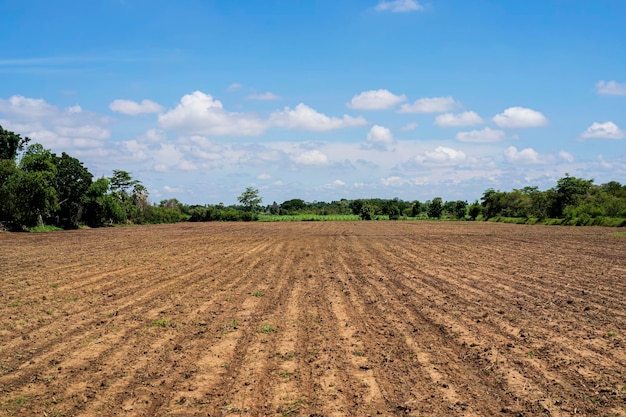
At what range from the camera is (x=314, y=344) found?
7633mm

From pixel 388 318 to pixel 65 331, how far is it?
6.14 m

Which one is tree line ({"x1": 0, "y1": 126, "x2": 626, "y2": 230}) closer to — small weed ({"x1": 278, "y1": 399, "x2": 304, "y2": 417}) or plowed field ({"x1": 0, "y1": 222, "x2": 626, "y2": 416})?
plowed field ({"x1": 0, "y1": 222, "x2": 626, "y2": 416})

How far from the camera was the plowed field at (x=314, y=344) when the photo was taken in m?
5.42

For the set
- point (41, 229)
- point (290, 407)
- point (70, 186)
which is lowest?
point (290, 407)

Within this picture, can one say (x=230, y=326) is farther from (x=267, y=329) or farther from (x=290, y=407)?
(x=290, y=407)

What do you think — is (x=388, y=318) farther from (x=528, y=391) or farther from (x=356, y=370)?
(x=528, y=391)

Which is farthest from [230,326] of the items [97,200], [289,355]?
[97,200]

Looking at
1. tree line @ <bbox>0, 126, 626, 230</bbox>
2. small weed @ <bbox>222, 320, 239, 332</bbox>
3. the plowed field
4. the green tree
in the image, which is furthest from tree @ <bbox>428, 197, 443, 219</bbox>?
small weed @ <bbox>222, 320, 239, 332</bbox>

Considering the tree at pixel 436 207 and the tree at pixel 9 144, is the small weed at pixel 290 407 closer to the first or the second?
the tree at pixel 9 144

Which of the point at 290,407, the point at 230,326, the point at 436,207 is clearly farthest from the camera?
the point at 436,207

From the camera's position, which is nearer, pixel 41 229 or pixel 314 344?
pixel 314 344

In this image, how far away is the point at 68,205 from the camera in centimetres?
5653

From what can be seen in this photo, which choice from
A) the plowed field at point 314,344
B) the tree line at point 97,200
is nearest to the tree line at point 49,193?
the tree line at point 97,200

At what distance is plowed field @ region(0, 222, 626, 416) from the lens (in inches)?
213
